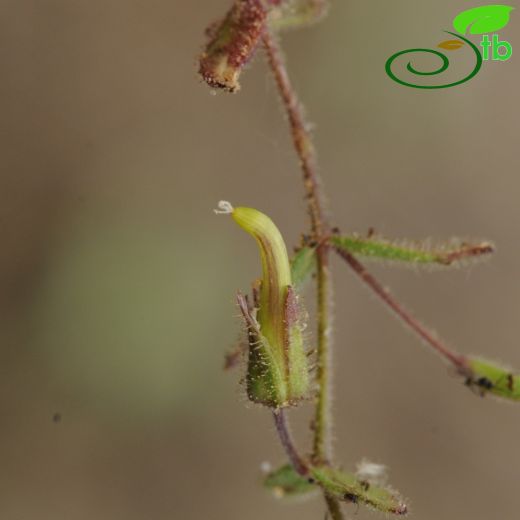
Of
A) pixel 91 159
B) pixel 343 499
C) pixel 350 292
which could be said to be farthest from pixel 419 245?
pixel 91 159

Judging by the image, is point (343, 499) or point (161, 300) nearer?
point (343, 499)

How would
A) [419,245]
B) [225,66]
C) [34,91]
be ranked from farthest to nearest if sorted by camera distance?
[34,91] < [419,245] < [225,66]

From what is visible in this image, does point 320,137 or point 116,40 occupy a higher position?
point 116,40

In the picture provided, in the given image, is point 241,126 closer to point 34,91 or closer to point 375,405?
point 34,91

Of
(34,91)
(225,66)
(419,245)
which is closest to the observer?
(225,66)

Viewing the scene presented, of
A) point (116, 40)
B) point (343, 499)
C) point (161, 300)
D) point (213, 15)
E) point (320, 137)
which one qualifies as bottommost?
point (343, 499)

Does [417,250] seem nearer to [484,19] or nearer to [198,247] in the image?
[484,19]

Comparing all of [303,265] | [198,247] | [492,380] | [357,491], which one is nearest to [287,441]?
[357,491]

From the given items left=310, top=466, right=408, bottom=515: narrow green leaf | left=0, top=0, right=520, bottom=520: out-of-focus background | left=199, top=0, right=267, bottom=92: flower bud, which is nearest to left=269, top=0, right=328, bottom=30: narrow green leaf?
left=199, top=0, right=267, bottom=92: flower bud
